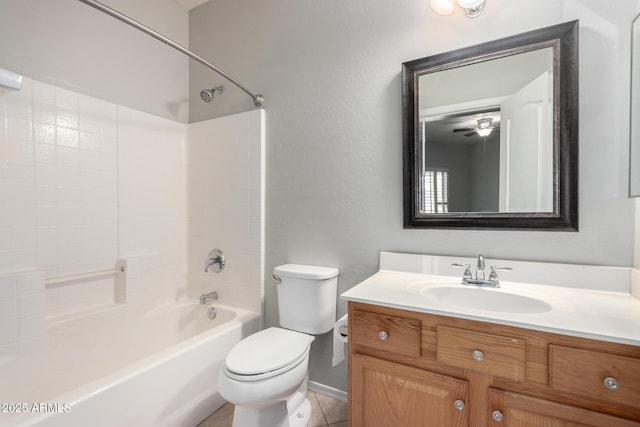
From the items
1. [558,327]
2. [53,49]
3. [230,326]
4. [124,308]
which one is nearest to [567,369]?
[558,327]

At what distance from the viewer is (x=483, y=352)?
36.6 inches

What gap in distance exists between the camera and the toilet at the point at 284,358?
1210mm

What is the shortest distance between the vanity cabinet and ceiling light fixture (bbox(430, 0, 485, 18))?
1.35 m

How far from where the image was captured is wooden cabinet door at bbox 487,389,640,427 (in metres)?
0.80

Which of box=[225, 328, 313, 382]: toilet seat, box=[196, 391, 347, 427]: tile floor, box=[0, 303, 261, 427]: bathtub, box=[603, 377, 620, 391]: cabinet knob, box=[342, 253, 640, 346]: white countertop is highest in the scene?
box=[342, 253, 640, 346]: white countertop

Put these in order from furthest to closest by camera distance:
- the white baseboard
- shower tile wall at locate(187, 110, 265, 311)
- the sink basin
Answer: shower tile wall at locate(187, 110, 265, 311)
the white baseboard
the sink basin

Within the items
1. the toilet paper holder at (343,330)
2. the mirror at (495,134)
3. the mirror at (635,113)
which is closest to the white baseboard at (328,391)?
the toilet paper holder at (343,330)

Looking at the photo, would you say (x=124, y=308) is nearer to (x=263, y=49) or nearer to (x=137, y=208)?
(x=137, y=208)

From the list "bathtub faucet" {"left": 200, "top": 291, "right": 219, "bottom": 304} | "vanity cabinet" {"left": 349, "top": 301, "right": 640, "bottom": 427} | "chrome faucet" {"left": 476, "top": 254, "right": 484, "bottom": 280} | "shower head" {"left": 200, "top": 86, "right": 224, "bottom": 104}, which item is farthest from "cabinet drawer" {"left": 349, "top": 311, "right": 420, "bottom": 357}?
"shower head" {"left": 200, "top": 86, "right": 224, "bottom": 104}

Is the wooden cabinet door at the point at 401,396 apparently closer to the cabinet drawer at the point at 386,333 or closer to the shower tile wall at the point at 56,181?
the cabinet drawer at the point at 386,333

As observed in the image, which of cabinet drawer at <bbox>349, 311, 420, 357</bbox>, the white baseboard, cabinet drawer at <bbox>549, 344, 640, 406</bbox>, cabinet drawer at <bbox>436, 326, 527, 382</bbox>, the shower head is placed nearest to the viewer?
cabinet drawer at <bbox>549, 344, 640, 406</bbox>

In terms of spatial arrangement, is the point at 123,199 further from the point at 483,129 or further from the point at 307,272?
the point at 483,129

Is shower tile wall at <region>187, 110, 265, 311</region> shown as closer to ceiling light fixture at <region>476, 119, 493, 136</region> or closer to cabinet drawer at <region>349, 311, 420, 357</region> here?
cabinet drawer at <region>349, 311, 420, 357</region>

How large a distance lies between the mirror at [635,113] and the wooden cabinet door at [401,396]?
99cm
